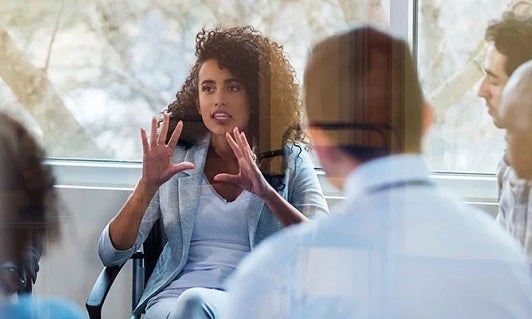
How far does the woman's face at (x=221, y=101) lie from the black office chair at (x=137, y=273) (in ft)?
0.85

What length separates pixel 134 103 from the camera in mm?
1843

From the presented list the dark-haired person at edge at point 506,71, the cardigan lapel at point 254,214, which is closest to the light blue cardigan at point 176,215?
the cardigan lapel at point 254,214

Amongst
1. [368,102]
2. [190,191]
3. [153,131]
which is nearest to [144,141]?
[153,131]

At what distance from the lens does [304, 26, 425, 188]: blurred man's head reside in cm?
166

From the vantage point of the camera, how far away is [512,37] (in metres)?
1.71

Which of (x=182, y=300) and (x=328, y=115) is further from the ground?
(x=328, y=115)

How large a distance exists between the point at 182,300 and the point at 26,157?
0.52 meters

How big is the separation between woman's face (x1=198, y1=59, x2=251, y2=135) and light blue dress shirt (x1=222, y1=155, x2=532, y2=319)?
0.96ft

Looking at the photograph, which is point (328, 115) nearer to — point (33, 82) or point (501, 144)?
point (501, 144)

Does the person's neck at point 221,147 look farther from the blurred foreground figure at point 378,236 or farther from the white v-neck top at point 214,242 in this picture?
the blurred foreground figure at point 378,236

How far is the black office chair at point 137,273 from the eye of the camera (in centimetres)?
179

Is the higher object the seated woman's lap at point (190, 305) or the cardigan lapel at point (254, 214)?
the cardigan lapel at point (254, 214)

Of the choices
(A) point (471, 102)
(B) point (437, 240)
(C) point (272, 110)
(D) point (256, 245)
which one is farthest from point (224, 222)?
(A) point (471, 102)

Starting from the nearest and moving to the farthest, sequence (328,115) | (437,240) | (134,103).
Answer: (437,240) → (328,115) → (134,103)
